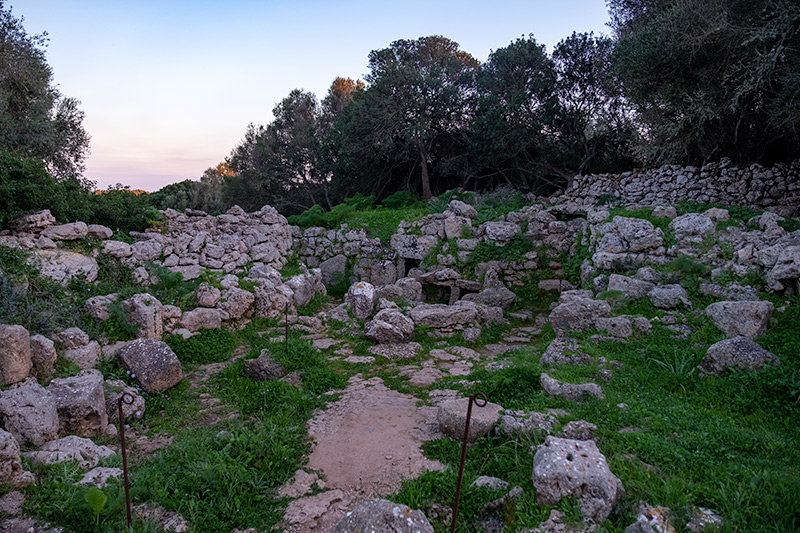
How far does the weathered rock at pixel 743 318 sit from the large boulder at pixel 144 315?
27.3 feet

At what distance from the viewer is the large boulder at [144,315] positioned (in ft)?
22.5

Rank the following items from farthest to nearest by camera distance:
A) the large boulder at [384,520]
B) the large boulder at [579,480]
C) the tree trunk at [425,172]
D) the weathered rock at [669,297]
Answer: the tree trunk at [425,172]
the weathered rock at [669,297]
the large boulder at [579,480]
the large boulder at [384,520]

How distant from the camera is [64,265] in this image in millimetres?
7492

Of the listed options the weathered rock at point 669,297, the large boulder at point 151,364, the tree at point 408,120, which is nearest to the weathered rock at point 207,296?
the large boulder at point 151,364

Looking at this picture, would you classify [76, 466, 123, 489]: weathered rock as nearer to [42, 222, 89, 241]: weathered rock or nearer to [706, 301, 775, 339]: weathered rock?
[42, 222, 89, 241]: weathered rock

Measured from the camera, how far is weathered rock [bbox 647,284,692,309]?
6998mm

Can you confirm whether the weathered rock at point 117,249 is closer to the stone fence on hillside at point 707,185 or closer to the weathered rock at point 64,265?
the weathered rock at point 64,265

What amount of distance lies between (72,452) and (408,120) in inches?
611

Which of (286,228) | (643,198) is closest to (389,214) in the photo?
(286,228)

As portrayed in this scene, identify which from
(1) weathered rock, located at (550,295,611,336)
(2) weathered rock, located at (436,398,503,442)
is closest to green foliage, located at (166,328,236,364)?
(2) weathered rock, located at (436,398,503,442)

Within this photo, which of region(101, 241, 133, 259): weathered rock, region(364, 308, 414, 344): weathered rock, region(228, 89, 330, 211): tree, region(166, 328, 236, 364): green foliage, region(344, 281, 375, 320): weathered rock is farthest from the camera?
region(228, 89, 330, 211): tree

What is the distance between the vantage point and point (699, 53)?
9.77m

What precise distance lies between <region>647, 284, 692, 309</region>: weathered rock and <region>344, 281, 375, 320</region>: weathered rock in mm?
5113

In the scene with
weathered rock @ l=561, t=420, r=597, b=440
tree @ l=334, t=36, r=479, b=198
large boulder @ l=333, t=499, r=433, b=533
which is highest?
tree @ l=334, t=36, r=479, b=198
